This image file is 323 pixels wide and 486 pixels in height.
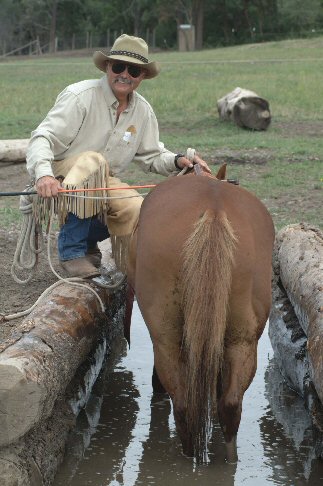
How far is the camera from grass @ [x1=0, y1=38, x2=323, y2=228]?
11663 millimetres

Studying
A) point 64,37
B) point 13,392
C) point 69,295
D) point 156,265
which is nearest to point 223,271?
point 156,265

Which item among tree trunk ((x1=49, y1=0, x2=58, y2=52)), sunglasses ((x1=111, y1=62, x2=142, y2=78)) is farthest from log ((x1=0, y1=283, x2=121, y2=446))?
tree trunk ((x1=49, y1=0, x2=58, y2=52))

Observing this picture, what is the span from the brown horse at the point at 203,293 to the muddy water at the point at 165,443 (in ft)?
0.64

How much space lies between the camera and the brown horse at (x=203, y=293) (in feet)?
15.1

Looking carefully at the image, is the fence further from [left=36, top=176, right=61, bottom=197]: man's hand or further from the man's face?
[left=36, top=176, right=61, bottom=197]: man's hand

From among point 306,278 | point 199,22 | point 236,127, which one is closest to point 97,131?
point 306,278

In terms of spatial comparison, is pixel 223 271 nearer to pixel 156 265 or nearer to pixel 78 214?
pixel 156 265

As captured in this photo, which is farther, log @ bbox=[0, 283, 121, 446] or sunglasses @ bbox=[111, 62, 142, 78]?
sunglasses @ bbox=[111, 62, 142, 78]

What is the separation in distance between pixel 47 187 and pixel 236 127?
38.8 ft

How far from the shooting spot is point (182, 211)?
4.75 meters

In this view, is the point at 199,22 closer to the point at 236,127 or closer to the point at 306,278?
the point at 236,127

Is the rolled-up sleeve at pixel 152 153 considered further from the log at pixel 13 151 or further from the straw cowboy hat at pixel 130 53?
the log at pixel 13 151

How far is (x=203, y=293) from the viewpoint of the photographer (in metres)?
4.58

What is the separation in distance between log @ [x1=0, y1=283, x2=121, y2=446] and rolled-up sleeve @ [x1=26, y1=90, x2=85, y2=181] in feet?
2.83
